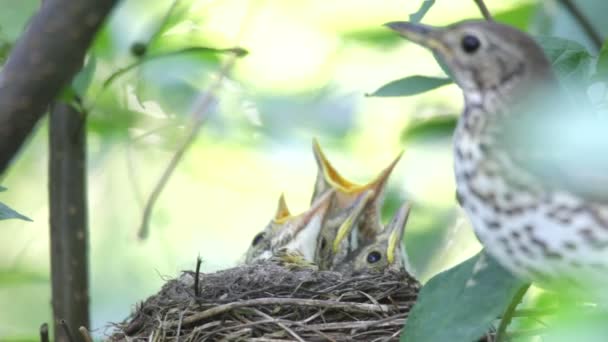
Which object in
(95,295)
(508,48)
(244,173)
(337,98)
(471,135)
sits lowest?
(95,295)

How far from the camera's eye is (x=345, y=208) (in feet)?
14.6

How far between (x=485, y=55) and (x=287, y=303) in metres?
1.18

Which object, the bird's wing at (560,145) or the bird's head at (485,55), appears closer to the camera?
the bird's wing at (560,145)

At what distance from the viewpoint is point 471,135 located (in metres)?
2.21

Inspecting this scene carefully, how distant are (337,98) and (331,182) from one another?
0.55m

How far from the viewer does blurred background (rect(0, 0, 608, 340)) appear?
413 centimetres

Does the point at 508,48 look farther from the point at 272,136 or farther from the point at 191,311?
the point at 272,136

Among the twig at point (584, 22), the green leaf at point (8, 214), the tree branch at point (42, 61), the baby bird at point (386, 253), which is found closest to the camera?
the tree branch at point (42, 61)

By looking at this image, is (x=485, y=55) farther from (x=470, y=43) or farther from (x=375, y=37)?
(x=375, y=37)

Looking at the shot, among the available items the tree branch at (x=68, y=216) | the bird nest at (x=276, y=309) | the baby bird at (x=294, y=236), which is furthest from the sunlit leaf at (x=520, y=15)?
the tree branch at (x=68, y=216)

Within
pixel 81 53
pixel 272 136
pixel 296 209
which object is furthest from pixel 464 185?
pixel 296 209

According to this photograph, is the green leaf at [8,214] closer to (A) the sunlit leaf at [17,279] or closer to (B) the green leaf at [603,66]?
(B) the green leaf at [603,66]

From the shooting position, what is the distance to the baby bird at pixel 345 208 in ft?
14.0

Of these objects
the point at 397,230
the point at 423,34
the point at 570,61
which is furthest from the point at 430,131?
the point at 423,34
